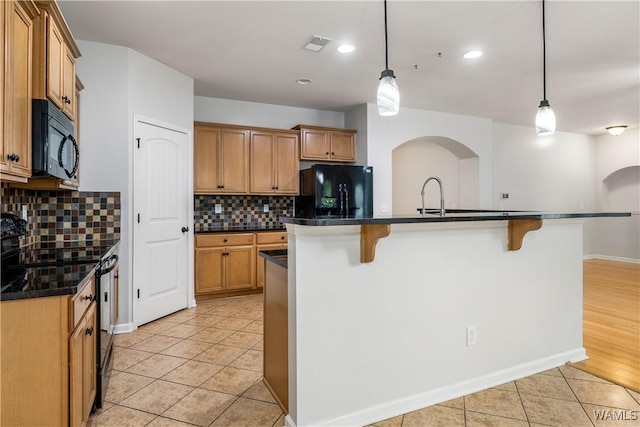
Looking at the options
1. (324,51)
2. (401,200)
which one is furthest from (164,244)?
(401,200)

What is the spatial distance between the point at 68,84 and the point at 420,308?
2.69 metres

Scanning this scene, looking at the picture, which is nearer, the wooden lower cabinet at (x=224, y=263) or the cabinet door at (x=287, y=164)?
the wooden lower cabinet at (x=224, y=263)

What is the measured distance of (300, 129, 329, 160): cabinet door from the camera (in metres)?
5.11

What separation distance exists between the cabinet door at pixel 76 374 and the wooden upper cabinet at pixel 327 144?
12.5 feet

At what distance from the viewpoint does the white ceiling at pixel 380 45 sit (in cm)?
270

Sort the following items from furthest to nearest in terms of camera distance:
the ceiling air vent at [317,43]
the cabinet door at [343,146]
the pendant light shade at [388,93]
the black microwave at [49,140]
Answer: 1. the cabinet door at [343,146]
2. the ceiling air vent at [317,43]
3. the pendant light shade at [388,93]
4. the black microwave at [49,140]

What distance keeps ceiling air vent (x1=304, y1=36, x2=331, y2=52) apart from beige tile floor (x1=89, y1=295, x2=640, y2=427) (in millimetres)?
2630

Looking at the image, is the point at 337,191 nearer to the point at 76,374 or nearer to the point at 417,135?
the point at 417,135

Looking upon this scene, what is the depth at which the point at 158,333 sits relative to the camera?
331 cm

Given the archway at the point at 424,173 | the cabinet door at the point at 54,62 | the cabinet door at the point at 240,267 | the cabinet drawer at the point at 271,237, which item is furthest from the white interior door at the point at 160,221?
the archway at the point at 424,173

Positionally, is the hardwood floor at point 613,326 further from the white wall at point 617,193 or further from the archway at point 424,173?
the archway at point 424,173

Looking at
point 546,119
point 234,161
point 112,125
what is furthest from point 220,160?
point 546,119

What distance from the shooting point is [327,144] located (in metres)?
5.20

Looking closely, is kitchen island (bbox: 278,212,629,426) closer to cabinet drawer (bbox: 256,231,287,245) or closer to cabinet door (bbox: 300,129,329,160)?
cabinet drawer (bbox: 256,231,287,245)
